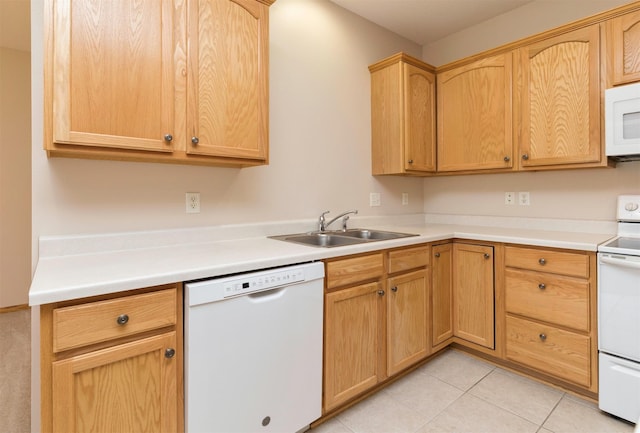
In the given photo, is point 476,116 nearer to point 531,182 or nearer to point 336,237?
point 531,182

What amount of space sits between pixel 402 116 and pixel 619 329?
1.86 metres

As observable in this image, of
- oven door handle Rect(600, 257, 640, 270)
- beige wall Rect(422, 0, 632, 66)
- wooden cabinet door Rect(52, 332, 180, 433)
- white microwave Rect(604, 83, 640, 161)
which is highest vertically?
beige wall Rect(422, 0, 632, 66)

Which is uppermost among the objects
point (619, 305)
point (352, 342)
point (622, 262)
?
point (622, 262)

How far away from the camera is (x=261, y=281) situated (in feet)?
4.46

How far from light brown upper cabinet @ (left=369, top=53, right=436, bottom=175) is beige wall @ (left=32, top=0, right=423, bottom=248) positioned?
0.31 feet

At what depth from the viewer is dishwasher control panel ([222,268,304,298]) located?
4.21ft

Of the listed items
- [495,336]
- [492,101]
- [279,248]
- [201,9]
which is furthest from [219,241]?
[492,101]

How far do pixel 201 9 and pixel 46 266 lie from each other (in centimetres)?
130

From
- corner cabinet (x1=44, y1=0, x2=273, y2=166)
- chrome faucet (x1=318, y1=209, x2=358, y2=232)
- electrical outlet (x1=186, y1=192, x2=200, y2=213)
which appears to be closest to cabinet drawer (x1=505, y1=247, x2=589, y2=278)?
chrome faucet (x1=318, y1=209, x2=358, y2=232)

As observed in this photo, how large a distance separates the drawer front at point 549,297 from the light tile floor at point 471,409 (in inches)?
17.3

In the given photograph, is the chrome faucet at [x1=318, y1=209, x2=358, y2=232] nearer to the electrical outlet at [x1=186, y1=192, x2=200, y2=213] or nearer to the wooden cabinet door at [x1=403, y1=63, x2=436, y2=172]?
the wooden cabinet door at [x1=403, y1=63, x2=436, y2=172]

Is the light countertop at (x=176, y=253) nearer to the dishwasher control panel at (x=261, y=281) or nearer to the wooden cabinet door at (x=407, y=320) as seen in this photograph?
the dishwasher control panel at (x=261, y=281)

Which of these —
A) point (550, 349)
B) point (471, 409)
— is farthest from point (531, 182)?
point (471, 409)

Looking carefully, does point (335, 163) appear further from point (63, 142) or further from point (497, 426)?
point (497, 426)
